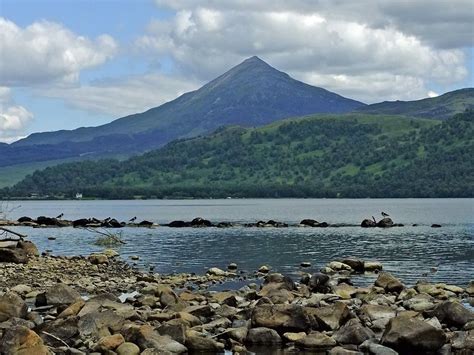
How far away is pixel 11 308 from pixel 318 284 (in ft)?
62.7

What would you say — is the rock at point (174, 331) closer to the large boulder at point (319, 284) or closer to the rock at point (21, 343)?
the rock at point (21, 343)

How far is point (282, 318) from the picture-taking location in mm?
31000

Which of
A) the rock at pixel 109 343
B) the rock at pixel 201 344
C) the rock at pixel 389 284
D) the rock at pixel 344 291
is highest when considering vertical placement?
the rock at pixel 389 284

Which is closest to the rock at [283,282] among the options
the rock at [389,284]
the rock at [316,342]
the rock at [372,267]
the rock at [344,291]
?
the rock at [344,291]

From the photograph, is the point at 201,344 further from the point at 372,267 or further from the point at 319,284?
the point at 372,267

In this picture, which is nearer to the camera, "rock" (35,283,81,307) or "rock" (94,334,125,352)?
"rock" (94,334,125,352)

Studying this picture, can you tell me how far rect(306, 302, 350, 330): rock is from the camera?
103 ft

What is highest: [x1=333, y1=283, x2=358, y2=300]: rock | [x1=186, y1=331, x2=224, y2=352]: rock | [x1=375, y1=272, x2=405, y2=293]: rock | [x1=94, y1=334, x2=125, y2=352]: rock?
[x1=375, y1=272, x2=405, y2=293]: rock

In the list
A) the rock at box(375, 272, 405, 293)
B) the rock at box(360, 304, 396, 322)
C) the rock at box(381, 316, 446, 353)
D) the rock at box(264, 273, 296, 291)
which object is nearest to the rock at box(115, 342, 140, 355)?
the rock at box(381, 316, 446, 353)

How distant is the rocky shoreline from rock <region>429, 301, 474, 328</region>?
44 mm

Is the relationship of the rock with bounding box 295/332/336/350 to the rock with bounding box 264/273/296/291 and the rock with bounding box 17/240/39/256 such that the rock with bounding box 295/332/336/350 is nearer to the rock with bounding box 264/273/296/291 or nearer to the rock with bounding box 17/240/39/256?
the rock with bounding box 264/273/296/291

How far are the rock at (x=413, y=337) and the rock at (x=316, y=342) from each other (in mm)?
2108

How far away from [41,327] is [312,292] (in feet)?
60.2

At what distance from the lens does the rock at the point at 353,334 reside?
95.7ft
